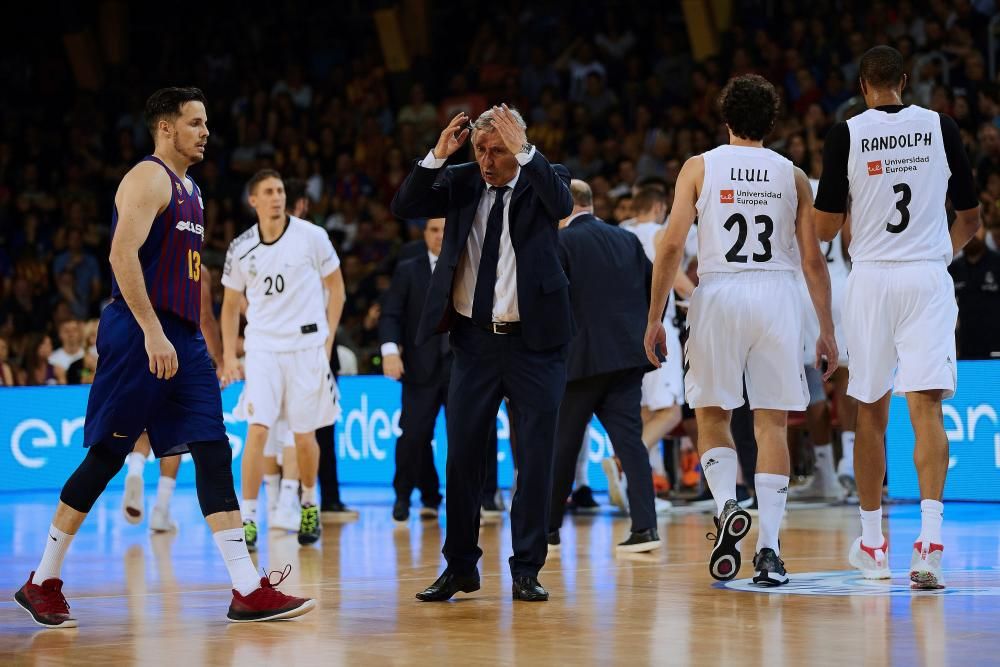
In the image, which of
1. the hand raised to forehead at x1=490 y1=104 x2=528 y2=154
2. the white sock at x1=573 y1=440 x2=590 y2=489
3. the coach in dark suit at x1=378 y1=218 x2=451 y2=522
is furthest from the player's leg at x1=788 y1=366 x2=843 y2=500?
the hand raised to forehead at x1=490 y1=104 x2=528 y2=154

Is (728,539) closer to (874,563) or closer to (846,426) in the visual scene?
(874,563)

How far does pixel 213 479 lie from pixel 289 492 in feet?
13.9

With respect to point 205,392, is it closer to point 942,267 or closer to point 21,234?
point 942,267

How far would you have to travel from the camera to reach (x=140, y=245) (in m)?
6.30

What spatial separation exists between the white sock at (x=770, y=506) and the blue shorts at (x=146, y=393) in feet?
7.92

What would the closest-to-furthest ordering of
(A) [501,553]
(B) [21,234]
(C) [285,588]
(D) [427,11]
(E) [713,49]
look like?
(C) [285,588], (A) [501,553], (E) [713,49], (B) [21,234], (D) [427,11]

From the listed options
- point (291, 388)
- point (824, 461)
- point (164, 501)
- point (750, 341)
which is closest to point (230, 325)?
point (291, 388)

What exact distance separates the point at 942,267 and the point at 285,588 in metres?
3.40

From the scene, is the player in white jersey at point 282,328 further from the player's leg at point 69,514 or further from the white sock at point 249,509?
the player's leg at point 69,514

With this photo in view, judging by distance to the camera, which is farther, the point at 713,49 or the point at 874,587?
the point at 713,49

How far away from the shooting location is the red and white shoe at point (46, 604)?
20.3 ft

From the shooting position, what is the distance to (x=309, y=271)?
32.7ft

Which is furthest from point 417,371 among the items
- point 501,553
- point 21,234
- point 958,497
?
point 21,234

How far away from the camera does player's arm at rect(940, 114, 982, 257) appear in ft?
22.7
